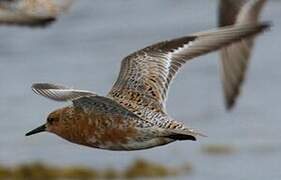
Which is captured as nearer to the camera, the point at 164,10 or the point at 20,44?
the point at 20,44

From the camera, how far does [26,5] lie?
770 centimetres

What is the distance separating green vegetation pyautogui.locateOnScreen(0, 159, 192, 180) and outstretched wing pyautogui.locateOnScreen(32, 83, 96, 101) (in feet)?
11.4

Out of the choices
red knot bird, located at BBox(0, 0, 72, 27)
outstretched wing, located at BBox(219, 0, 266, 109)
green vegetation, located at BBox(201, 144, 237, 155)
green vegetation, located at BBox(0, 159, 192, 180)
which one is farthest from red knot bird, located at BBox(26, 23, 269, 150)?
green vegetation, located at BBox(201, 144, 237, 155)

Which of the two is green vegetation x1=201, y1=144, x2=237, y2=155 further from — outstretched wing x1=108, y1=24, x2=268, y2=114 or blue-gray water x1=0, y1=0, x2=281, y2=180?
outstretched wing x1=108, y1=24, x2=268, y2=114

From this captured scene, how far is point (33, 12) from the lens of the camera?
7551mm

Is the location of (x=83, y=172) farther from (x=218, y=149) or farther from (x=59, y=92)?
(x=59, y=92)

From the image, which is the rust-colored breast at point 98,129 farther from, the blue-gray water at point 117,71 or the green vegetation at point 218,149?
the green vegetation at point 218,149

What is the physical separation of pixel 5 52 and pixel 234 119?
10.1ft

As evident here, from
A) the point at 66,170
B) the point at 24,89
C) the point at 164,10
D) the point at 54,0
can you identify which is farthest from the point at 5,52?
the point at 54,0

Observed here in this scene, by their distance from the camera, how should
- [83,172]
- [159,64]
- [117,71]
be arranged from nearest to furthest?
[159,64] → [83,172] → [117,71]

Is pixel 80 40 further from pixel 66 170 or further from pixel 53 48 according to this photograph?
pixel 66 170

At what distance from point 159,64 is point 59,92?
1016 millimetres

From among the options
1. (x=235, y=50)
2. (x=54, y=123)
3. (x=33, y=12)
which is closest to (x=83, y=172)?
(x=235, y=50)

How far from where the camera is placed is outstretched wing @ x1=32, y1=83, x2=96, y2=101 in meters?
6.84
